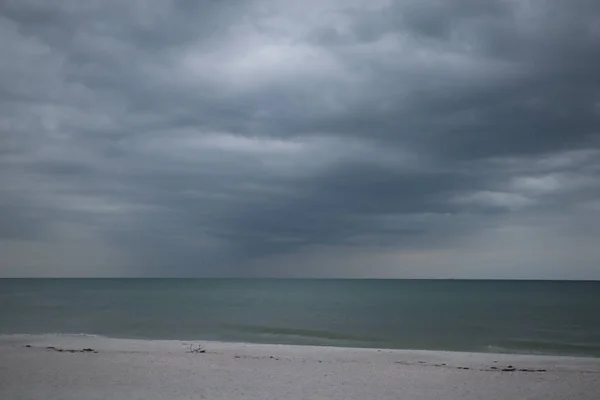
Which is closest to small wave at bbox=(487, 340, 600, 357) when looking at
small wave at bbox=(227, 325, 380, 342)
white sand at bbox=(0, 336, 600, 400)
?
white sand at bbox=(0, 336, 600, 400)

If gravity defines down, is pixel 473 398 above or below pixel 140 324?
above

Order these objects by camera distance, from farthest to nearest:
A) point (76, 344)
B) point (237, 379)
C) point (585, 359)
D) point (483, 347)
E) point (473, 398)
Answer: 1. point (483, 347)
2. point (76, 344)
3. point (585, 359)
4. point (237, 379)
5. point (473, 398)

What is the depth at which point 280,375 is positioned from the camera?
586 inches

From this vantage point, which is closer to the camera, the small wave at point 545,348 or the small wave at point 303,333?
the small wave at point 545,348

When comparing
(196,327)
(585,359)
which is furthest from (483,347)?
(196,327)

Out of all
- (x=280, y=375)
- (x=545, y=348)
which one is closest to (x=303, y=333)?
(x=545, y=348)

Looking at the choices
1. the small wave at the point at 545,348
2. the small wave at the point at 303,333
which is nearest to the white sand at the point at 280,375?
the small wave at the point at 545,348

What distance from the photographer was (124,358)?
17688mm

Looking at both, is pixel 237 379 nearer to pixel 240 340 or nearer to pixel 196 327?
pixel 240 340

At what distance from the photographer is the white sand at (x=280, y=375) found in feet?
40.6

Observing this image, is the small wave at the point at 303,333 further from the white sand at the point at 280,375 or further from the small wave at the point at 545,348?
the white sand at the point at 280,375

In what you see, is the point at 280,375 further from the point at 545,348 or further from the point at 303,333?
the point at 545,348

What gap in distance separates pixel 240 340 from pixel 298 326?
366 inches

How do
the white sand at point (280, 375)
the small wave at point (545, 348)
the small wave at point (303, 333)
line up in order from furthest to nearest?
the small wave at point (303, 333)
the small wave at point (545, 348)
the white sand at point (280, 375)
